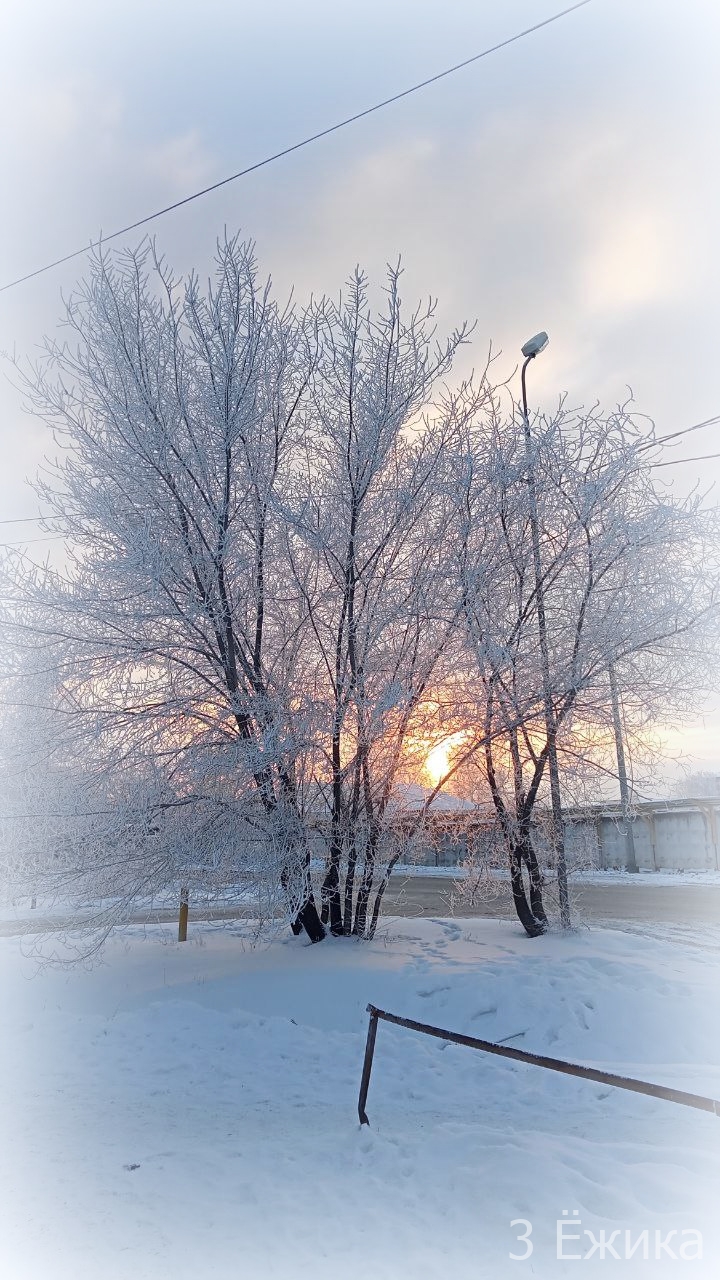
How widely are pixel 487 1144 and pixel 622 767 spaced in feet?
19.1

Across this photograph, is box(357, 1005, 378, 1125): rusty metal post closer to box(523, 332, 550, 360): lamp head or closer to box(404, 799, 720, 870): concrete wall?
box(523, 332, 550, 360): lamp head

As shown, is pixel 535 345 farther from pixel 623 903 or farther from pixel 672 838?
pixel 672 838

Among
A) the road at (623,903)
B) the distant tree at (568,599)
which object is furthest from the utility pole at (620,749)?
the road at (623,903)

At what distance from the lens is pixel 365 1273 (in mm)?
3312

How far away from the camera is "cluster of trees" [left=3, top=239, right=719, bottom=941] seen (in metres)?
8.36

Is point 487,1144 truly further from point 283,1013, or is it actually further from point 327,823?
point 327,823

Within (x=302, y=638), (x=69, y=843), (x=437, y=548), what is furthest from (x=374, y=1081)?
(x=437, y=548)

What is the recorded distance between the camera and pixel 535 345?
37.2 feet

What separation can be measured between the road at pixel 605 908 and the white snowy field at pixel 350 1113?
3041 mm

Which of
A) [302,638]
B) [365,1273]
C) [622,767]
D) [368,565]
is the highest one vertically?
[368,565]

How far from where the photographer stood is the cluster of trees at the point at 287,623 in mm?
8359

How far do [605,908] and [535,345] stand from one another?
33.4ft

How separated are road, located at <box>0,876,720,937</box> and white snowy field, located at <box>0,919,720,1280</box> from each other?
3.04 m

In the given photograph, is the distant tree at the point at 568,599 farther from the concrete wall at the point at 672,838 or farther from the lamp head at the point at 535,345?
the concrete wall at the point at 672,838
